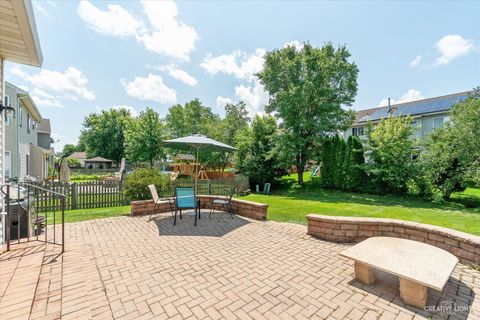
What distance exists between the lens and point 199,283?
316cm

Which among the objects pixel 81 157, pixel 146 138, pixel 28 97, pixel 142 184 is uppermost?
pixel 28 97

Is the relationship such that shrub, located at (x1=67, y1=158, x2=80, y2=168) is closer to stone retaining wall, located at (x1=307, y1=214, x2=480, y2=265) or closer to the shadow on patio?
→ the shadow on patio

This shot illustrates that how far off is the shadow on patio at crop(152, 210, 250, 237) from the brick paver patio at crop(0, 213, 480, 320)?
0.58 m

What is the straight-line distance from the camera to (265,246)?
468 centimetres

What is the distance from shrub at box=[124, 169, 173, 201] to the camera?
8.28 meters

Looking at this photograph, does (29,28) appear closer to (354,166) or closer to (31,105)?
(354,166)

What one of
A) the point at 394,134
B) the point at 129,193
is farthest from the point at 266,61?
the point at 129,193

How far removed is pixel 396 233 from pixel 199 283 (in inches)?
163

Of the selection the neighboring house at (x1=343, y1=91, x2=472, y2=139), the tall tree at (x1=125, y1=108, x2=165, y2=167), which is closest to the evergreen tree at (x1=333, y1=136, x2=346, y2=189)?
the neighboring house at (x1=343, y1=91, x2=472, y2=139)

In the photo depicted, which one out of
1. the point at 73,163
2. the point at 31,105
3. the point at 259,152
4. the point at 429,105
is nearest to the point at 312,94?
the point at 259,152

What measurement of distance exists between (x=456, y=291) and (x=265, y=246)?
2.97 m

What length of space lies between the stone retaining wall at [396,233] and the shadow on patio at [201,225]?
7.25 ft

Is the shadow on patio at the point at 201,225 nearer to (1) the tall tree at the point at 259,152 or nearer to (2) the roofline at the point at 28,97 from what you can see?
(1) the tall tree at the point at 259,152

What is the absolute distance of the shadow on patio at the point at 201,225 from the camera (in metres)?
5.54
